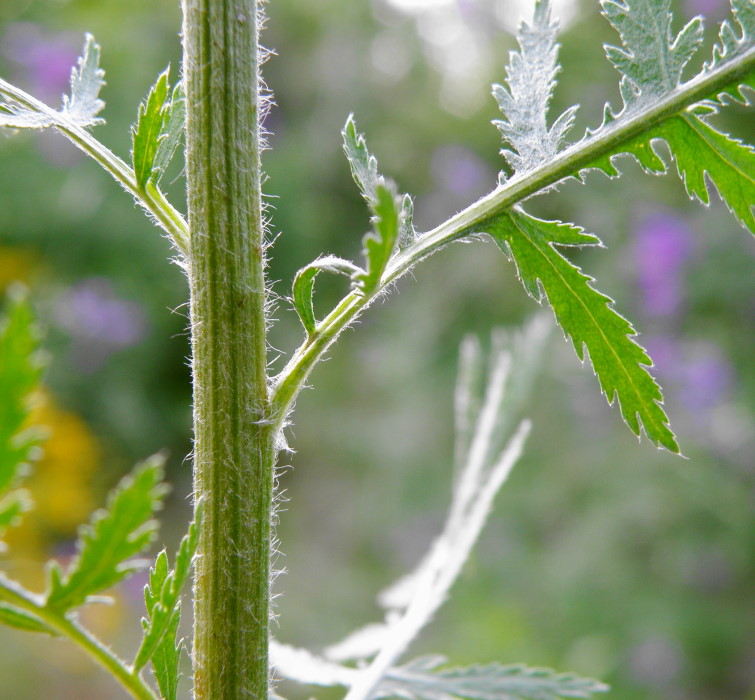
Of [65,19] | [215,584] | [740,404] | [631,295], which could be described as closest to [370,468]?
[631,295]

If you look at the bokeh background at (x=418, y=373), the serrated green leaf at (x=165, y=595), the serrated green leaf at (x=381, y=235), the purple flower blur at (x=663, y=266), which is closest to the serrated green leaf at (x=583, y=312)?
the serrated green leaf at (x=381, y=235)

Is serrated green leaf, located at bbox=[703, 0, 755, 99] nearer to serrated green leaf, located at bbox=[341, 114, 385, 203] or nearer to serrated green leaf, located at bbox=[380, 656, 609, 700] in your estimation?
serrated green leaf, located at bbox=[341, 114, 385, 203]

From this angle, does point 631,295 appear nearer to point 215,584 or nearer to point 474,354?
point 474,354

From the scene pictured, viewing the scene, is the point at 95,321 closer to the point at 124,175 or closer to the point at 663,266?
the point at 663,266

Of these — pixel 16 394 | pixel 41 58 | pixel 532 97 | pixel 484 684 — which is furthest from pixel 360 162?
pixel 41 58

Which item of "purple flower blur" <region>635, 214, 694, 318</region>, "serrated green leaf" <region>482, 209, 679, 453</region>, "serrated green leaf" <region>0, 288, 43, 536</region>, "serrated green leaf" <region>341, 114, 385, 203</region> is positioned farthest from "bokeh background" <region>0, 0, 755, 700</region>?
"serrated green leaf" <region>0, 288, 43, 536</region>

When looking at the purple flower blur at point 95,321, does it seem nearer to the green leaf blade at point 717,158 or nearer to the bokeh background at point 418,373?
the bokeh background at point 418,373

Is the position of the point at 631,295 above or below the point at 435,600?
above
